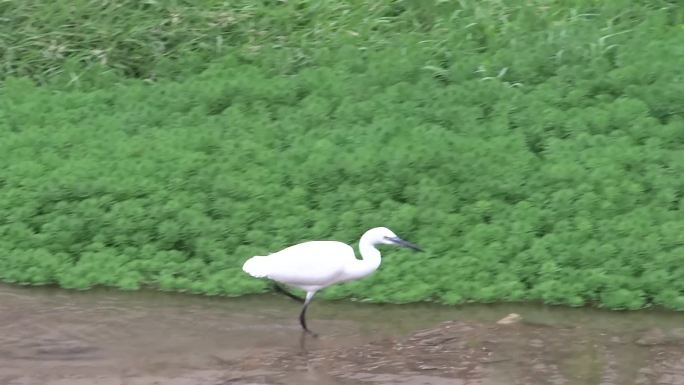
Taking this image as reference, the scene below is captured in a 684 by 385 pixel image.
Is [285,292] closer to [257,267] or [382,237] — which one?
[257,267]

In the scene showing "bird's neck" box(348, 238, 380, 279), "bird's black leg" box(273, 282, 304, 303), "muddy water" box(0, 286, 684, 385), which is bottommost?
"muddy water" box(0, 286, 684, 385)

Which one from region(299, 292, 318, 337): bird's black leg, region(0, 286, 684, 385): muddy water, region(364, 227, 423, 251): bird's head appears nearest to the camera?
region(0, 286, 684, 385): muddy water

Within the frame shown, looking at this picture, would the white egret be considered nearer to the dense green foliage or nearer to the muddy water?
the muddy water

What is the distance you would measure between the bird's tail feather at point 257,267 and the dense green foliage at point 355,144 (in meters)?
0.66

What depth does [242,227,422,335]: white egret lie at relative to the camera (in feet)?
24.8

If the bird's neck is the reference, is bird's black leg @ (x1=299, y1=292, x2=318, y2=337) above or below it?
below

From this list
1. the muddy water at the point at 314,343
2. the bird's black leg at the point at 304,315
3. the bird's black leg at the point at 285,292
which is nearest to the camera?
the muddy water at the point at 314,343

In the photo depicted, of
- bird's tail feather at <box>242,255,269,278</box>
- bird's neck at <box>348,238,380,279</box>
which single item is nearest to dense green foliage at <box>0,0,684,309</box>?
bird's neck at <box>348,238,380,279</box>

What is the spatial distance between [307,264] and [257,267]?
1.30 feet

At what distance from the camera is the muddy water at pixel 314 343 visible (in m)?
6.83

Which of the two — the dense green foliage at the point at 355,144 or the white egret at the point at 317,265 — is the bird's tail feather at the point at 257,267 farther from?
the dense green foliage at the point at 355,144

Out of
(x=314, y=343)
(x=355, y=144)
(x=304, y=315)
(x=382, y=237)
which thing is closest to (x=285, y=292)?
(x=304, y=315)

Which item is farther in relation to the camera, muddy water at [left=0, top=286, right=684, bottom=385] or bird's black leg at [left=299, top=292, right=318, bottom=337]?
bird's black leg at [left=299, top=292, right=318, bottom=337]

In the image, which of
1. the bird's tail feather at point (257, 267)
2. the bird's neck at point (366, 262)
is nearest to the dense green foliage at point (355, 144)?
the bird's neck at point (366, 262)
